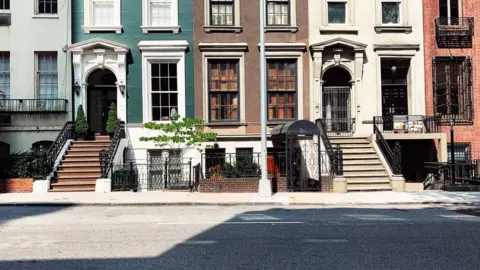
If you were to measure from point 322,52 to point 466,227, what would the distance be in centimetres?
1238

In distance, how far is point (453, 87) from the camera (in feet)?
69.1

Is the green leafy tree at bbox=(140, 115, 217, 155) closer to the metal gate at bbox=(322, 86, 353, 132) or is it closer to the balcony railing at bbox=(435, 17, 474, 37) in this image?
the metal gate at bbox=(322, 86, 353, 132)

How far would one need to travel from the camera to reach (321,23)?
20.5 meters

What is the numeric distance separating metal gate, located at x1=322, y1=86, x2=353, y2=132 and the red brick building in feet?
12.6

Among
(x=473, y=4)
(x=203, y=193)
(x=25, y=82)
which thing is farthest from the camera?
(x=473, y=4)

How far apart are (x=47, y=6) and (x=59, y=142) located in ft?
22.1

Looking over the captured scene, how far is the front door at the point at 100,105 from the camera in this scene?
20.5 meters

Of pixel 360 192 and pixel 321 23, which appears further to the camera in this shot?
pixel 321 23

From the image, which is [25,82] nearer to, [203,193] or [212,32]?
[212,32]

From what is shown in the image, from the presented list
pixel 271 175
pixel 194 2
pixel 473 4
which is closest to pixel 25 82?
pixel 194 2

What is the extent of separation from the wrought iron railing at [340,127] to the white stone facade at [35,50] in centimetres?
1197

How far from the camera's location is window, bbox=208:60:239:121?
20328mm

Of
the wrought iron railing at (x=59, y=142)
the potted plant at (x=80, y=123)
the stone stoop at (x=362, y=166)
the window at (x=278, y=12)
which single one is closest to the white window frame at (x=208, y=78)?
the window at (x=278, y=12)

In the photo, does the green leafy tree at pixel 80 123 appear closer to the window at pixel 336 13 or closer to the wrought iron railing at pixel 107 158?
the wrought iron railing at pixel 107 158
